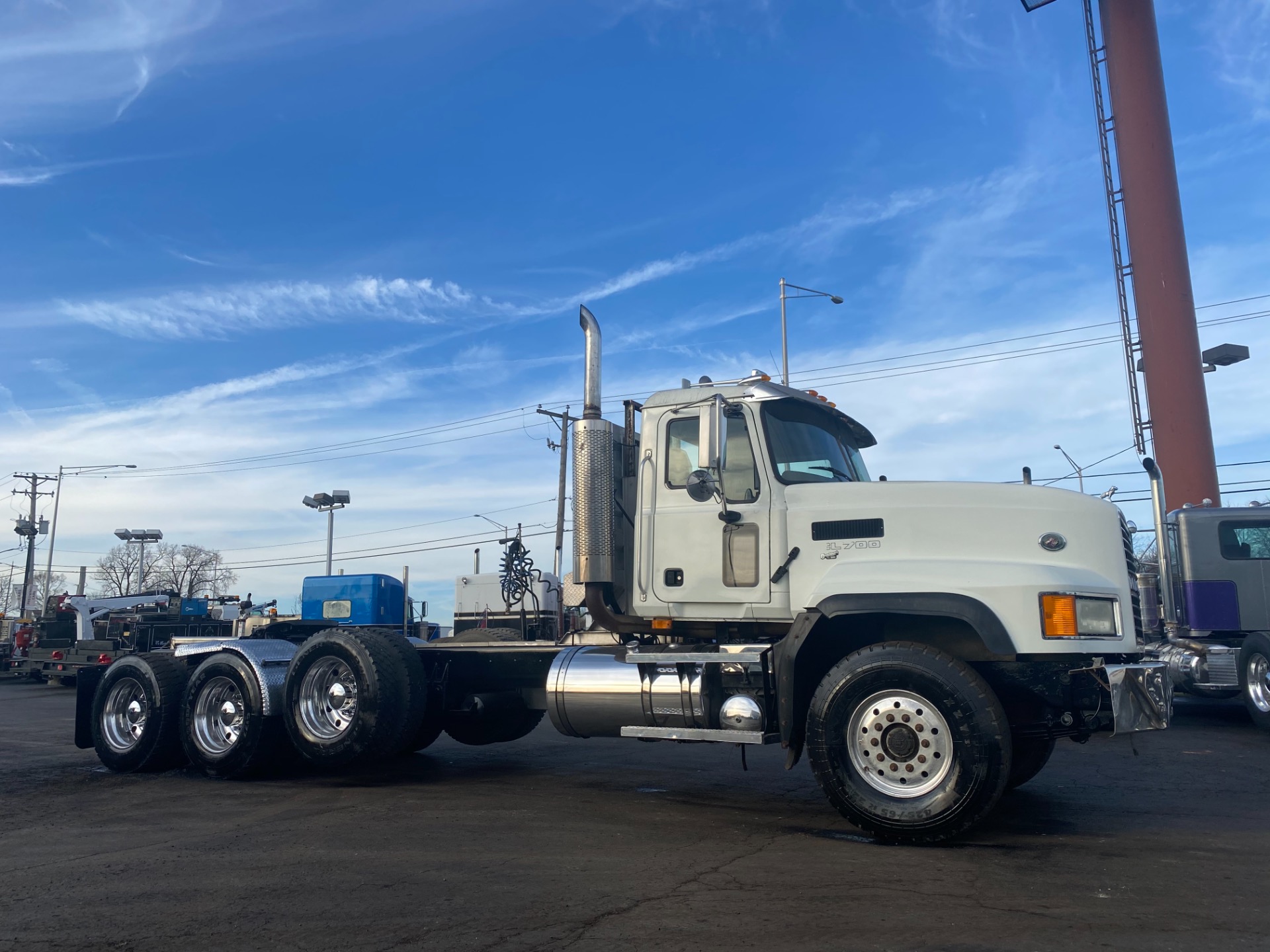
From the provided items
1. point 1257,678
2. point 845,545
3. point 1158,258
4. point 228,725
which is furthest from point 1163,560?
point 1158,258

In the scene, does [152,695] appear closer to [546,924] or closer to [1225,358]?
[546,924]

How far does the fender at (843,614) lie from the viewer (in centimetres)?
610

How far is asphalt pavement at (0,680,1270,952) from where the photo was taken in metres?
4.31

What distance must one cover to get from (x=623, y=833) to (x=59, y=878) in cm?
333

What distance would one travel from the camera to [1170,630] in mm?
12883

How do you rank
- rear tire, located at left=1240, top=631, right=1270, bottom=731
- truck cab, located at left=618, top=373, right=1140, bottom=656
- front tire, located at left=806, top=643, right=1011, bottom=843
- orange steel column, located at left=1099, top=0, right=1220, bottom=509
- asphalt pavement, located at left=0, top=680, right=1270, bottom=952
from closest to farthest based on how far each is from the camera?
asphalt pavement, located at left=0, top=680, right=1270, bottom=952 → front tire, located at left=806, top=643, right=1011, bottom=843 → truck cab, located at left=618, top=373, right=1140, bottom=656 → rear tire, located at left=1240, top=631, right=1270, bottom=731 → orange steel column, located at left=1099, top=0, right=1220, bottom=509

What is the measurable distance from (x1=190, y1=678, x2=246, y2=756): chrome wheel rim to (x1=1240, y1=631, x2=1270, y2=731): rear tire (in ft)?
37.8

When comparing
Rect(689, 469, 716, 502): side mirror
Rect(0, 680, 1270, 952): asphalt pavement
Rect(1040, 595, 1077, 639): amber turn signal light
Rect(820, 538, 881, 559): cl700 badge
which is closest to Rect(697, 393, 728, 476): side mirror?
Rect(689, 469, 716, 502): side mirror

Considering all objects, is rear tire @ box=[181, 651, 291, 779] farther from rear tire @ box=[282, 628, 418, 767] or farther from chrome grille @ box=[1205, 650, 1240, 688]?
chrome grille @ box=[1205, 650, 1240, 688]

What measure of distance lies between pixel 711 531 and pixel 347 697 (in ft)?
12.7

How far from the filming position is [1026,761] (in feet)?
25.6

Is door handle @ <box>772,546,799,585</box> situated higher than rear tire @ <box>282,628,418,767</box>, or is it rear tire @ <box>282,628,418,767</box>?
door handle @ <box>772,546,799,585</box>

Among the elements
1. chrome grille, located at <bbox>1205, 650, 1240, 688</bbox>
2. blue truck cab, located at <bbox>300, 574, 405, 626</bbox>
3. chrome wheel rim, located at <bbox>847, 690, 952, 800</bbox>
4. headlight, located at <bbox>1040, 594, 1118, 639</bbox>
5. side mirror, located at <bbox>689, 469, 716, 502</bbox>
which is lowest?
chrome wheel rim, located at <bbox>847, 690, 952, 800</bbox>

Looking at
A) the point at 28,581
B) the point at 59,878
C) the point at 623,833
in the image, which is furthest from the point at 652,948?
the point at 28,581
